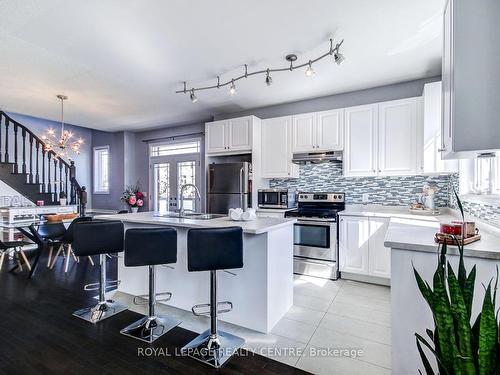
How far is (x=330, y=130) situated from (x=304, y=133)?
41cm

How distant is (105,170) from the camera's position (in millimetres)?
7027

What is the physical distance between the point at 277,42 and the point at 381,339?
2.99 meters

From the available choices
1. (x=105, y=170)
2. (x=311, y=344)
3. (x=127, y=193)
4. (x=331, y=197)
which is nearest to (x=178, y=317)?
(x=311, y=344)

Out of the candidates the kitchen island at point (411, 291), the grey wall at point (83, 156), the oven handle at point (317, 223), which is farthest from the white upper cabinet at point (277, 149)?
the grey wall at point (83, 156)

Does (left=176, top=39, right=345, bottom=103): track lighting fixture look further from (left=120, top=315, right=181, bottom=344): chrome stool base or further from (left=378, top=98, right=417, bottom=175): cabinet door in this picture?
(left=120, top=315, right=181, bottom=344): chrome stool base

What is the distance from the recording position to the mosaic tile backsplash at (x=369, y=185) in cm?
354

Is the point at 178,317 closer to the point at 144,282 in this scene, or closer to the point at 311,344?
the point at 144,282

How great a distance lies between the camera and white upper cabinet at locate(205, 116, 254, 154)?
4.42 m

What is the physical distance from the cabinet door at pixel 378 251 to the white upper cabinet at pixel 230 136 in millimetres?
2296

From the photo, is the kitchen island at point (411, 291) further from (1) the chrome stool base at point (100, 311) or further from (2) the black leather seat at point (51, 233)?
(2) the black leather seat at point (51, 233)

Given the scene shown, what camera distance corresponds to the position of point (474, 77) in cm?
138

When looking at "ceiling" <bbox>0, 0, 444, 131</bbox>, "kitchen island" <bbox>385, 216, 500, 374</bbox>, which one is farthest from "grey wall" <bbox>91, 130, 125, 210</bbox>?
"kitchen island" <bbox>385, 216, 500, 374</bbox>

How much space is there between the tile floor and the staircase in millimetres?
4076

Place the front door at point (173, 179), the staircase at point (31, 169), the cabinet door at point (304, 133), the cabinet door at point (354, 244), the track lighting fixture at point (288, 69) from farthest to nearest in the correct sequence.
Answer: the front door at point (173, 179)
the staircase at point (31, 169)
the cabinet door at point (304, 133)
the cabinet door at point (354, 244)
the track lighting fixture at point (288, 69)
